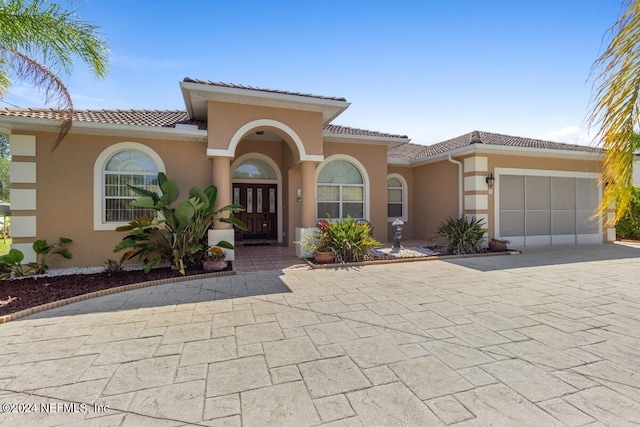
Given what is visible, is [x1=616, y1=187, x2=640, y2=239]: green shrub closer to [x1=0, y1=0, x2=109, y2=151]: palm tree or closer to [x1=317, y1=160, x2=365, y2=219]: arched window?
[x1=317, y1=160, x2=365, y2=219]: arched window

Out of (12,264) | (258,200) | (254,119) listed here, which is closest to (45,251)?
(12,264)

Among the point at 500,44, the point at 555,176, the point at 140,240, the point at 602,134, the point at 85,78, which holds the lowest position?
the point at 140,240

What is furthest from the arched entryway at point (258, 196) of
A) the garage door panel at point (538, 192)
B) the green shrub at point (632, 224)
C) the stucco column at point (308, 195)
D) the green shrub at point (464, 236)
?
the green shrub at point (632, 224)

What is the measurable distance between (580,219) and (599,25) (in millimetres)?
13574

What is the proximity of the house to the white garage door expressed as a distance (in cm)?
5

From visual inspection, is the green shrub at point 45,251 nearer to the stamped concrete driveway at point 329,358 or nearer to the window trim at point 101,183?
the window trim at point 101,183

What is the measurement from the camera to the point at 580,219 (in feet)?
42.1

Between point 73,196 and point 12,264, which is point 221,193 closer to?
point 73,196

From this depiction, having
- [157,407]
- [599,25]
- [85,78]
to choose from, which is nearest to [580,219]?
[599,25]

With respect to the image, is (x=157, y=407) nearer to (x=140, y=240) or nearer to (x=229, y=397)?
(x=229, y=397)

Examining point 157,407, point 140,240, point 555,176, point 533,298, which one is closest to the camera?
point 157,407

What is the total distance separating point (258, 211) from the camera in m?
12.9

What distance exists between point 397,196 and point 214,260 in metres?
9.52

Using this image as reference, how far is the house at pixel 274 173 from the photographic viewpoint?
318 inches
